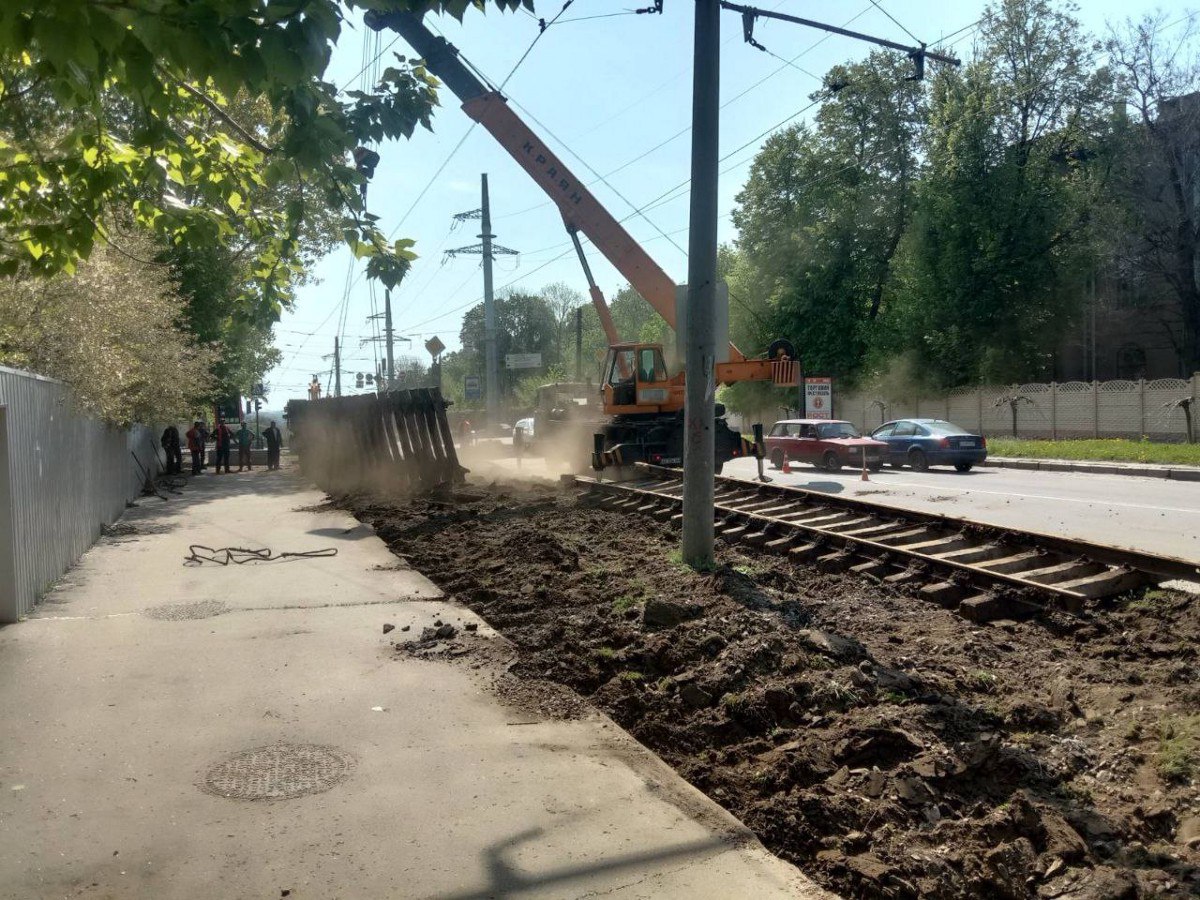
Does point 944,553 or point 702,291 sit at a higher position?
point 702,291

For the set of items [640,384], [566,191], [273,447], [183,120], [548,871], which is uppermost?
[566,191]

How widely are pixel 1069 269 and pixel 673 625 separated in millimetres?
37345

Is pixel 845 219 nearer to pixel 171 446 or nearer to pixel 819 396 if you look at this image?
pixel 819 396

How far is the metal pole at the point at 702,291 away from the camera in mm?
8656

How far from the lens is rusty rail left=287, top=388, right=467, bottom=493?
20234 mm

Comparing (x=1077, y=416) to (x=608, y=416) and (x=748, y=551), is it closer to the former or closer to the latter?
(x=608, y=416)

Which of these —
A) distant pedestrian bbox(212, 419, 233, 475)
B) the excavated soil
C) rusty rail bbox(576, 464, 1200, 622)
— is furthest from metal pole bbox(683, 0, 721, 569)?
distant pedestrian bbox(212, 419, 233, 475)

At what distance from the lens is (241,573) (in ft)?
35.8

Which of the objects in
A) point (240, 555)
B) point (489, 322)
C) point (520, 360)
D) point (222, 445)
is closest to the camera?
point (240, 555)

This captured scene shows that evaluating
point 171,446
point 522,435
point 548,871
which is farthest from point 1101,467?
point 171,446

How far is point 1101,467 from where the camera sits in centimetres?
2417

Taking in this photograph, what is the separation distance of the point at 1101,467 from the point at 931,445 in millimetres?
4066

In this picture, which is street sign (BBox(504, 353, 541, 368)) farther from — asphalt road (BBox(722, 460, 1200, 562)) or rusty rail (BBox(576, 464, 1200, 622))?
rusty rail (BBox(576, 464, 1200, 622))

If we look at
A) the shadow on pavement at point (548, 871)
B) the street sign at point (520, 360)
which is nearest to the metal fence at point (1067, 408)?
the street sign at point (520, 360)
